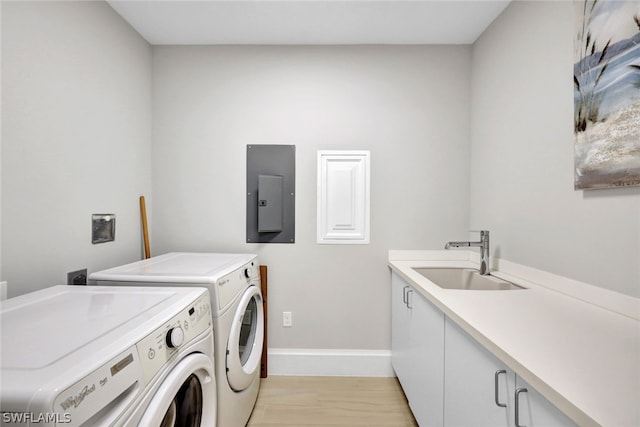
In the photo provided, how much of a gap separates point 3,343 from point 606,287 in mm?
1923

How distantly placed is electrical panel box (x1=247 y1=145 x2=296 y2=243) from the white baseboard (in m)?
0.89

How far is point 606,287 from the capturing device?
1.09 meters

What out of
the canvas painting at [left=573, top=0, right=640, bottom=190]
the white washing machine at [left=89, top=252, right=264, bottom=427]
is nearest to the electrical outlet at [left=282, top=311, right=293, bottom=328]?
the white washing machine at [left=89, top=252, right=264, bottom=427]

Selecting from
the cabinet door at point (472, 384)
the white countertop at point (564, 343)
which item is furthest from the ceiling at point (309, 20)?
the cabinet door at point (472, 384)

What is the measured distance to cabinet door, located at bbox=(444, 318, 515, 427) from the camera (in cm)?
82

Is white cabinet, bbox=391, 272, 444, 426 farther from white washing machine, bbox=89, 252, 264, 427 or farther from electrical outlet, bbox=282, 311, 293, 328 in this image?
white washing machine, bbox=89, 252, 264, 427

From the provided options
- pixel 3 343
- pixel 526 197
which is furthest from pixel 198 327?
pixel 526 197

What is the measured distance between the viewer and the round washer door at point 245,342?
1368 mm

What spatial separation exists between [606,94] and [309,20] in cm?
161

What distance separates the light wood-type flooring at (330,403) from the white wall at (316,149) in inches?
10.0

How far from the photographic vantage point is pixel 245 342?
179 cm

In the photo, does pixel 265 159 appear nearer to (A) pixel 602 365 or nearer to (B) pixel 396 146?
(B) pixel 396 146

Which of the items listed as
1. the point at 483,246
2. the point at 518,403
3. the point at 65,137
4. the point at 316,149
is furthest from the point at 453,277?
the point at 65,137

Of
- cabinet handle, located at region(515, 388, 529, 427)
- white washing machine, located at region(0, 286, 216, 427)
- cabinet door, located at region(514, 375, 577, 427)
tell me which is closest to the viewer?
white washing machine, located at region(0, 286, 216, 427)
